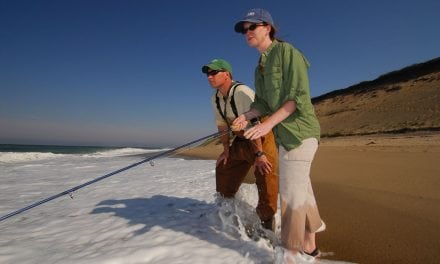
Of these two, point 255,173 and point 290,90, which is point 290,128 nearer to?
point 290,90

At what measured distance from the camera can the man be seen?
3137 millimetres

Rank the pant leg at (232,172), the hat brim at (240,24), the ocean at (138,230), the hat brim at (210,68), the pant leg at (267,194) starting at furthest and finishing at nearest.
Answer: the pant leg at (232,172) < the hat brim at (210,68) < the pant leg at (267,194) < the ocean at (138,230) < the hat brim at (240,24)

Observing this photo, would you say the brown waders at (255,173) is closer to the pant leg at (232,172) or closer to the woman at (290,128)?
the pant leg at (232,172)

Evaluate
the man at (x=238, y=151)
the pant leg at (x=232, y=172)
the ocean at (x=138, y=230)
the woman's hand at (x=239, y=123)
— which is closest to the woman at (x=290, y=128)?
the woman's hand at (x=239, y=123)

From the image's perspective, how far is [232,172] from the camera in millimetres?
3553

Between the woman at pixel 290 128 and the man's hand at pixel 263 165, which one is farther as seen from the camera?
the man's hand at pixel 263 165

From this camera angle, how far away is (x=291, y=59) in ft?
7.34

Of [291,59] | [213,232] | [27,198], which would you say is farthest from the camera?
[27,198]

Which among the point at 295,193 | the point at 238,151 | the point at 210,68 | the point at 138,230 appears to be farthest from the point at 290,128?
the point at 138,230

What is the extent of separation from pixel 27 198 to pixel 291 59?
604 centimetres

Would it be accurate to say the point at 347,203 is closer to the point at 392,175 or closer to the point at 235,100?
the point at 392,175

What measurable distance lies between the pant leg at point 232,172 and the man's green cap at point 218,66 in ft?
2.63

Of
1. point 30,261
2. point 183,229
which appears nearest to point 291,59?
point 183,229

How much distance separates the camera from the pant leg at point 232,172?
3.52 m
